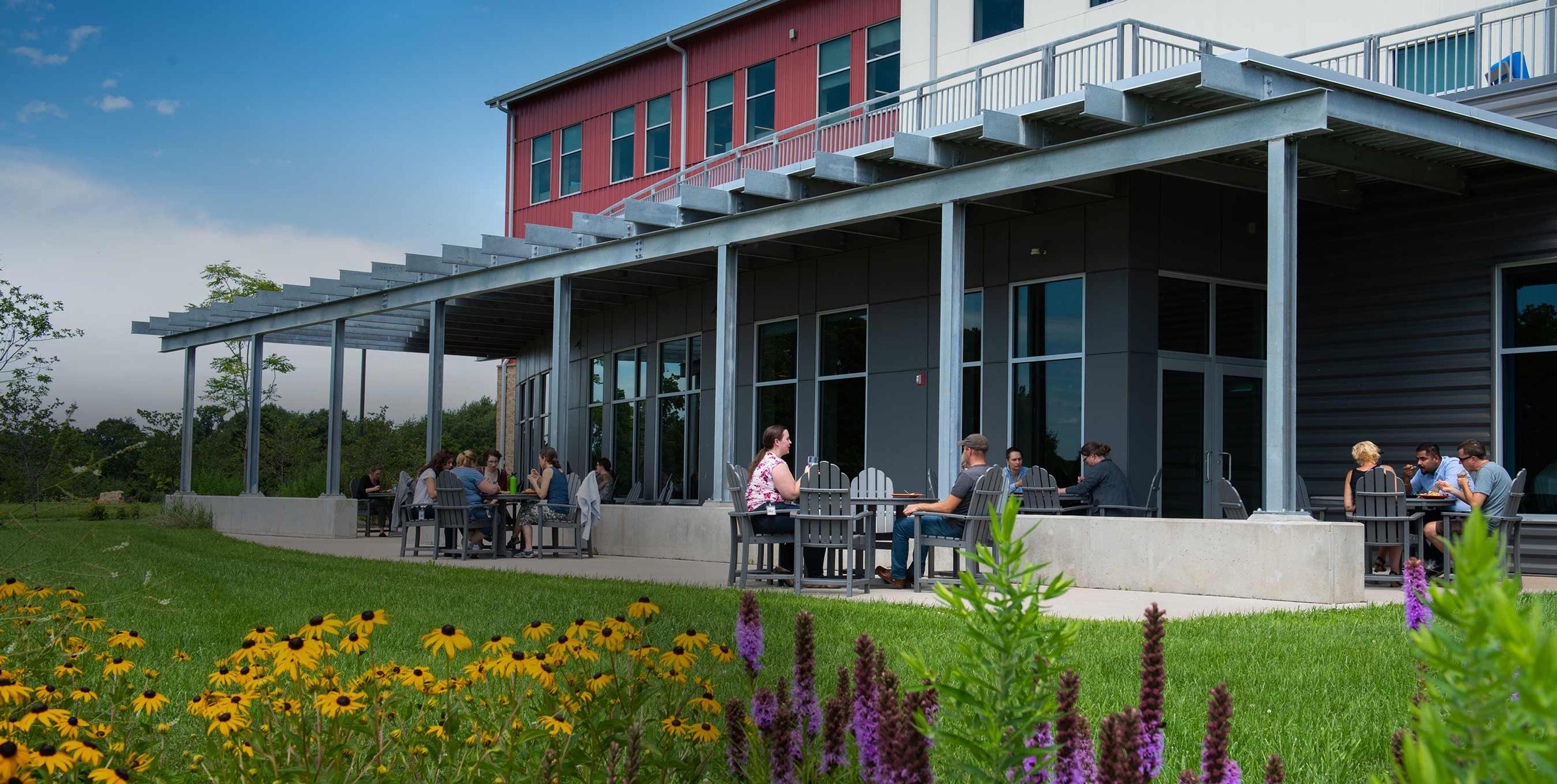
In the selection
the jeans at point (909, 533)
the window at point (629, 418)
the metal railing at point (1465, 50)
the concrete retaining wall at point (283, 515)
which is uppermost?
the metal railing at point (1465, 50)

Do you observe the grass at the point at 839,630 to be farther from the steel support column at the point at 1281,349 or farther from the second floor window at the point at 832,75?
the second floor window at the point at 832,75

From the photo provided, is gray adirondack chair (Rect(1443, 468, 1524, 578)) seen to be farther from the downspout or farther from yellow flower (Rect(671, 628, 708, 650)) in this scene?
the downspout

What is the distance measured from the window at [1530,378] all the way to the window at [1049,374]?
4.47 metres

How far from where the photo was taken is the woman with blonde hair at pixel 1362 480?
443 inches

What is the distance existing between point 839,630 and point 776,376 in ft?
43.2

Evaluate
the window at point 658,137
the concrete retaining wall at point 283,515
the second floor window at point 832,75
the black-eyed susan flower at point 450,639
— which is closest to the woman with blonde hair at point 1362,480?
the black-eyed susan flower at point 450,639

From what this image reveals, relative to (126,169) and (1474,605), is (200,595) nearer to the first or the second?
(1474,605)

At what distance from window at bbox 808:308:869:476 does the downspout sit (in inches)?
282

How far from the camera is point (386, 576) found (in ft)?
37.2

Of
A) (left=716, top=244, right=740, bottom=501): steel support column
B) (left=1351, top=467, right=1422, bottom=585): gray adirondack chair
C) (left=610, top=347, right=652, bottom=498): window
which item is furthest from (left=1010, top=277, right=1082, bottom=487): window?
(left=610, top=347, right=652, bottom=498): window

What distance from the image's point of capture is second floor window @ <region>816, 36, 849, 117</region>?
73.2 ft

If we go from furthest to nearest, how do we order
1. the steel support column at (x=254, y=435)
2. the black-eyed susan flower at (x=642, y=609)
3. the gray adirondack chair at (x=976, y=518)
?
the steel support column at (x=254, y=435) → the gray adirondack chair at (x=976, y=518) → the black-eyed susan flower at (x=642, y=609)

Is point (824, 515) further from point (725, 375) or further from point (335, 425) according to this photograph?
point (335, 425)

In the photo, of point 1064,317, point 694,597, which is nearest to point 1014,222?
point 1064,317
